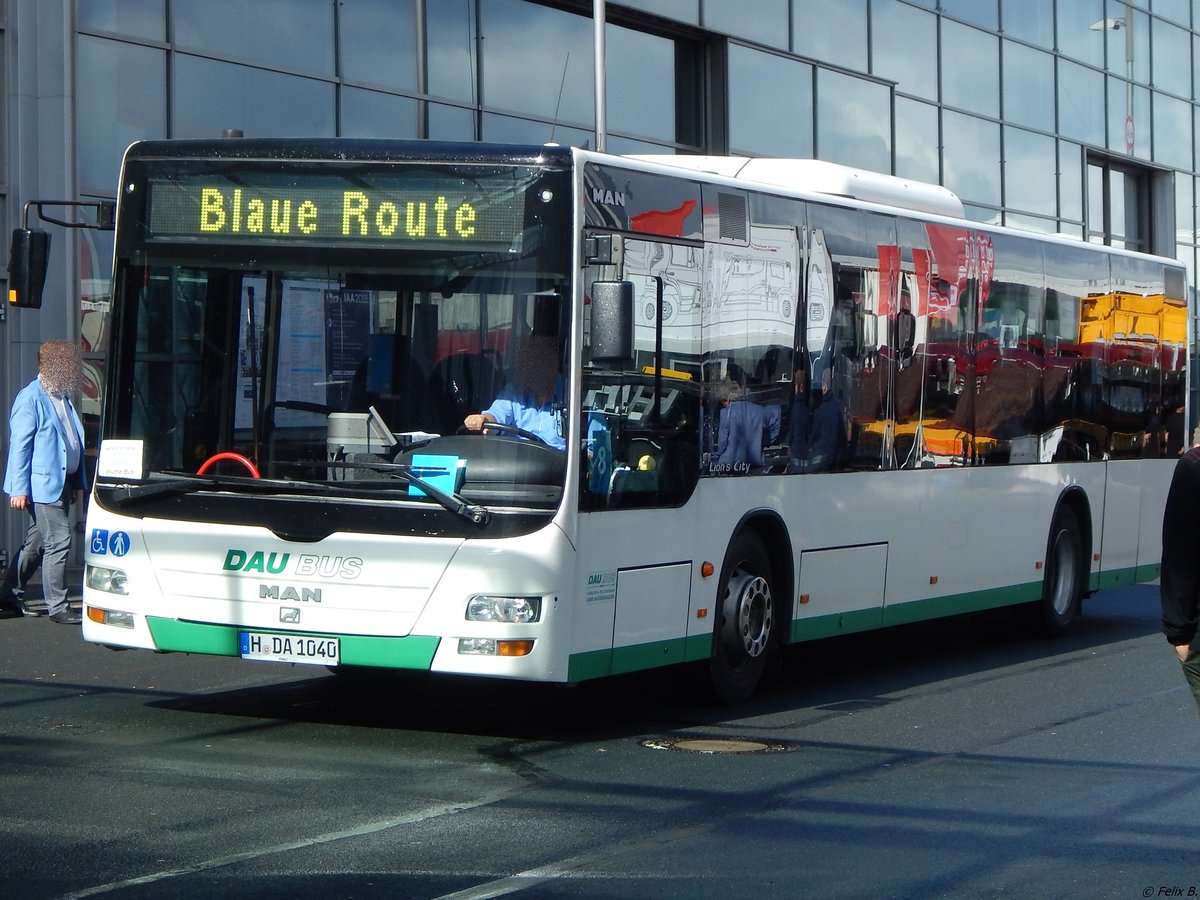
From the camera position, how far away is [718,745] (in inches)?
340

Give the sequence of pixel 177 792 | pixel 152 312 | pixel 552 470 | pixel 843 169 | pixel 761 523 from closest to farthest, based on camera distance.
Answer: pixel 177 792 < pixel 552 470 < pixel 152 312 < pixel 761 523 < pixel 843 169

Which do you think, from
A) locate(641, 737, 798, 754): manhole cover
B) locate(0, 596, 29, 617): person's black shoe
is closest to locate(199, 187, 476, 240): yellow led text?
locate(641, 737, 798, 754): manhole cover

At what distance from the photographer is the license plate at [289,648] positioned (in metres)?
8.27

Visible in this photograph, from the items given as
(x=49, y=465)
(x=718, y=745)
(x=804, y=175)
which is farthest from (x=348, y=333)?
(x=49, y=465)

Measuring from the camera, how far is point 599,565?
8.42m

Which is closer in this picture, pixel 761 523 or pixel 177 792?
pixel 177 792

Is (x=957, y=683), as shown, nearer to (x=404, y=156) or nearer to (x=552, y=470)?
(x=552, y=470)

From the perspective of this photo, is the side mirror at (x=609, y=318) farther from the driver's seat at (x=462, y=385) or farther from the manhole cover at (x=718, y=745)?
the manhole cover at (x=718, y=745)

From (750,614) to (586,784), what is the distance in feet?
8.11

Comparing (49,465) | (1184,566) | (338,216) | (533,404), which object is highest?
(338,216)

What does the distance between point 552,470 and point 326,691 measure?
265 cm

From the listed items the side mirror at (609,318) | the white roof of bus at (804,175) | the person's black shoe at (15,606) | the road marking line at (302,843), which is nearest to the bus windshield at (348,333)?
the side mirror at (609,318)

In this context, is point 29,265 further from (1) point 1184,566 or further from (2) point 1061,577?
(2) point 1061,577

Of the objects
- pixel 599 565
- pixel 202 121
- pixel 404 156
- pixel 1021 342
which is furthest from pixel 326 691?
pixel 202 121
